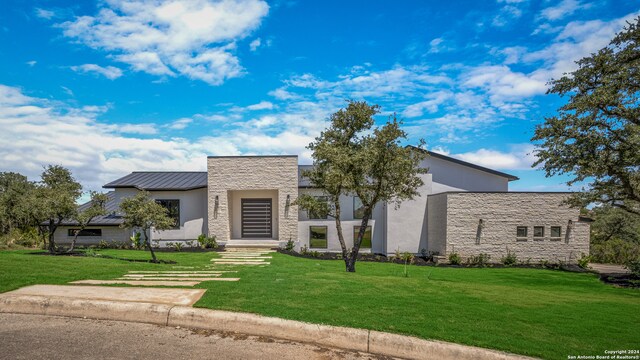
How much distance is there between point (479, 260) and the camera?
755 inches

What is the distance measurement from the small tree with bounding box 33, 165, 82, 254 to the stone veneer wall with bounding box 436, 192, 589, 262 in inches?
689

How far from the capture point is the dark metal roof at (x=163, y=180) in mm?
22141

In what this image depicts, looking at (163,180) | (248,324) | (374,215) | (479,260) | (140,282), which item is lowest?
(479,260)

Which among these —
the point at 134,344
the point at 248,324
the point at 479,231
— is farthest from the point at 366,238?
the point at 134,344

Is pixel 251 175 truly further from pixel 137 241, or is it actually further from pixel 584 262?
pixel 584 262

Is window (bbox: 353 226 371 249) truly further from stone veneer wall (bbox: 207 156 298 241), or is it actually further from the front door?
the front door

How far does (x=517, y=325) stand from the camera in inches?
213

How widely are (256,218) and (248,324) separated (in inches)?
703

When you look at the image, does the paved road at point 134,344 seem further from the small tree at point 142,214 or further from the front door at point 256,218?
the front door at point 256,218

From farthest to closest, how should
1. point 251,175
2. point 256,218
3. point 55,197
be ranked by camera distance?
point 256,218 < point 251,175 < point 55,197

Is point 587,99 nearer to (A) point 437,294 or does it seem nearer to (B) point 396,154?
(B) point 396,154

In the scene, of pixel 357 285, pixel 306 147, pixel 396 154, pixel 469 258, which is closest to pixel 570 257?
pixel 469 258

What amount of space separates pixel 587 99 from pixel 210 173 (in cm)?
1803

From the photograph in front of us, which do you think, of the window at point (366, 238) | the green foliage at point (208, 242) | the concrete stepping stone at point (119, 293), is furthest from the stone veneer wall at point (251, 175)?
the concrete stepping stone at point (119, 293)
